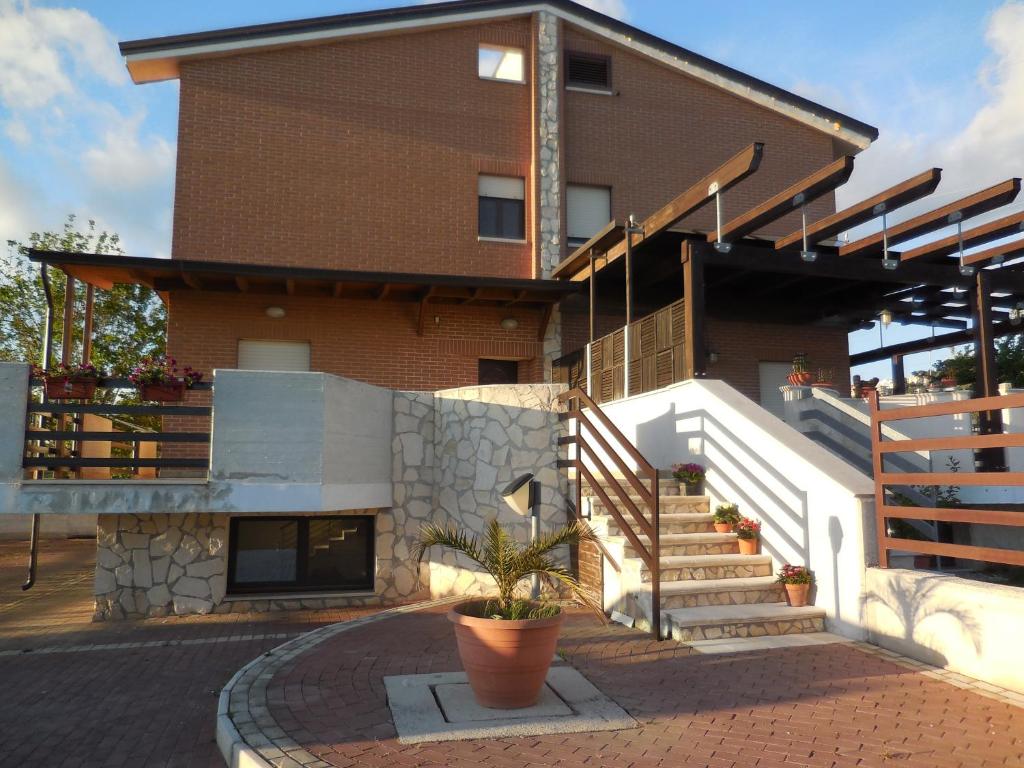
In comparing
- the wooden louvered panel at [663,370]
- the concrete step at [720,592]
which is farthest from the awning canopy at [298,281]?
the concrete step at [720,592]

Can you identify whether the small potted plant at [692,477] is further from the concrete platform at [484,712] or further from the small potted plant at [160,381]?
the small potted plant at [160,381]

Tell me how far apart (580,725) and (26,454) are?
6.70 meters

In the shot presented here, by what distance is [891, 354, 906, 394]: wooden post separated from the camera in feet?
56.0

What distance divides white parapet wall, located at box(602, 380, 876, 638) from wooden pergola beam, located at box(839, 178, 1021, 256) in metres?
3.98

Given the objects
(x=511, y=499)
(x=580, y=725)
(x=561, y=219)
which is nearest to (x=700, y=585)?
(x=511, y=499)

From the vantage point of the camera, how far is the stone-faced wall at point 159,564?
8602mm

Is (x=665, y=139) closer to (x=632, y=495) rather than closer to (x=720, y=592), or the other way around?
(x=632, y=495)

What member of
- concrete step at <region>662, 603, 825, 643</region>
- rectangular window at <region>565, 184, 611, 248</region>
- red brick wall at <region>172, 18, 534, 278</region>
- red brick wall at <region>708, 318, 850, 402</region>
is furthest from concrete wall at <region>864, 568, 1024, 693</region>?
rectangular window at <region>565, 184, 611, 248</region>

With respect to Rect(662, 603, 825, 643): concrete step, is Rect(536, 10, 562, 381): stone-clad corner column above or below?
above

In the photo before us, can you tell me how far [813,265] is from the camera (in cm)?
1029

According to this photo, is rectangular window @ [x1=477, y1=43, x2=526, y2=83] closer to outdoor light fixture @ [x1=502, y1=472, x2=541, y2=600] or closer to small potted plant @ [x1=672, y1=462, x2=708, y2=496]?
small potted plant @ [x1=672, y1=462, x2=708, y2=496]

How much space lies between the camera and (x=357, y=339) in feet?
40.7

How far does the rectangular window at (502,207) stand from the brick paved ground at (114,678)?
24.6 ft

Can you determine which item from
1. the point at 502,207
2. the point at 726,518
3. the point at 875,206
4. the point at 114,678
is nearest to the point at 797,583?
the point at 726,518
